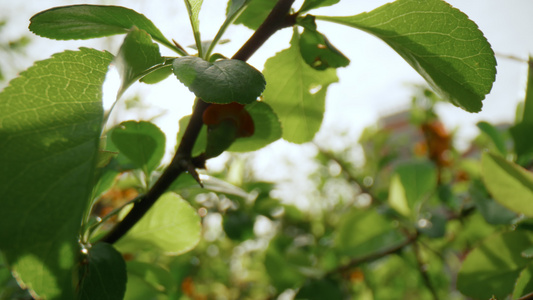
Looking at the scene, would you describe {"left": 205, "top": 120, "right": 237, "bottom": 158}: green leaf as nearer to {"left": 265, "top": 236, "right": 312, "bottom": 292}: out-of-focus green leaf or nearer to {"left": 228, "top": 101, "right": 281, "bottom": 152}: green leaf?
{"left": 228, "top": 101, "right": 281, "bottom": 152}: green leaf

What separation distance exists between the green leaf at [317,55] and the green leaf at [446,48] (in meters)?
0.07

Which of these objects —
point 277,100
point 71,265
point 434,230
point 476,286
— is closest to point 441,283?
point 434,230

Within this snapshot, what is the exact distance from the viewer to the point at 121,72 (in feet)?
0.95

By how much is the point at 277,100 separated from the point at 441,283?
1.13m

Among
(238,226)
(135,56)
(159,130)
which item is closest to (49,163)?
(135,56)

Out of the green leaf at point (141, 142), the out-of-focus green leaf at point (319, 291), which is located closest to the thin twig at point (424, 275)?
the out-of-focus green leaf at point (319, 291)

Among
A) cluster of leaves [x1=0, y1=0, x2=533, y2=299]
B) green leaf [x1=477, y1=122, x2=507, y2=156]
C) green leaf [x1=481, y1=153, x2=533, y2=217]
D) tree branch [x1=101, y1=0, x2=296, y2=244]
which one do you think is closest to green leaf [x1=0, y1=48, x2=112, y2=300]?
cluster of leaves [x1=0, y1=0, x2=533, y2=299]

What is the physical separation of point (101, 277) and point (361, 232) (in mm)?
720

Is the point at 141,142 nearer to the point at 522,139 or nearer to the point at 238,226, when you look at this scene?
the point at 238,226

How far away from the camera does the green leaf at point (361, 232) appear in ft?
3.14

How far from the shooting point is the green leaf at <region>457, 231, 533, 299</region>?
1.77ft

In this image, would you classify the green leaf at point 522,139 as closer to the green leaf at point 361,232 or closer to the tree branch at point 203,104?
the green leaf at point 361,232

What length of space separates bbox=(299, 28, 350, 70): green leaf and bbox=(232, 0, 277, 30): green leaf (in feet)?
0.20

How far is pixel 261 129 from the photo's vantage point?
1.53 feet
